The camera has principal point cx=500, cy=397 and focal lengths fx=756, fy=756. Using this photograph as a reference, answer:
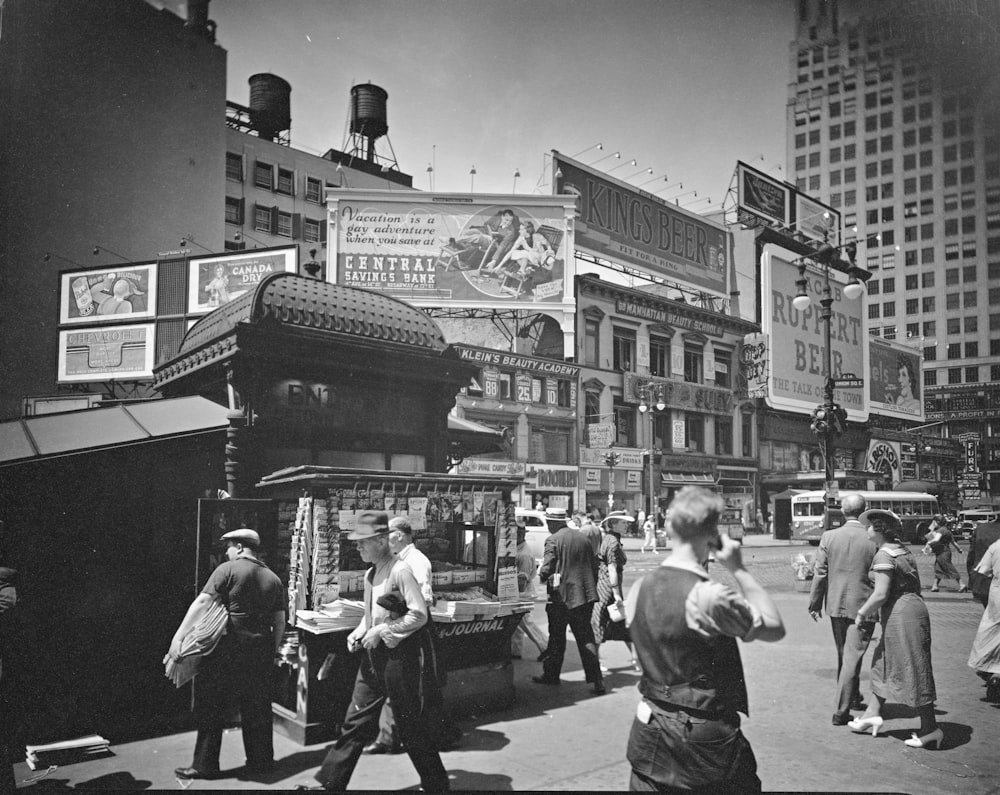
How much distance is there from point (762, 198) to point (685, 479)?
20.4 m

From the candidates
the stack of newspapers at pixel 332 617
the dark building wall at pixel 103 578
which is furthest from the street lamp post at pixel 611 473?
the stack of newspapers at pixel 332 617

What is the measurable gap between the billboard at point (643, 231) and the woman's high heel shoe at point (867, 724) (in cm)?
3138

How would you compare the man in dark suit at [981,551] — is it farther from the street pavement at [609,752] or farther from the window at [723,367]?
the window at [723,367]

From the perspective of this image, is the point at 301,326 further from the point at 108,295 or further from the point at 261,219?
the point at 261,219

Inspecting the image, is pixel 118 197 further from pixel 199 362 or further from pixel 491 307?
pixel 491 307

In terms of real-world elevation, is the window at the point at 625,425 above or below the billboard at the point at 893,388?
→ below

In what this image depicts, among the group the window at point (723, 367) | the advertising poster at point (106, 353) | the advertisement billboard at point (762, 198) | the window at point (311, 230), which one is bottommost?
the advertising poster at point (106, 353)

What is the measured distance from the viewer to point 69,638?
6332 mm

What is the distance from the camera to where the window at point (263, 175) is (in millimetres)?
25080

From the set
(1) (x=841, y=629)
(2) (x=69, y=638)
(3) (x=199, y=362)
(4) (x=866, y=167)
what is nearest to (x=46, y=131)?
(3) (x=199, y=362)

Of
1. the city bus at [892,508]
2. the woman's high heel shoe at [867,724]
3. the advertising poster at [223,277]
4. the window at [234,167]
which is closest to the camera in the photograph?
the woman's high heel shoe at [867,724]

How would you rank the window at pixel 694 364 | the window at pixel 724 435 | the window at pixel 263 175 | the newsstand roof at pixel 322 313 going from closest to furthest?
the newsstand roof at pixel 322 313 < the window at pixel 263 175 < the window at pixel 694 364 < the window at pixel 724 435

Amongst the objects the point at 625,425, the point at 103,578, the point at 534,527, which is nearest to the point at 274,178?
the point at 534,527

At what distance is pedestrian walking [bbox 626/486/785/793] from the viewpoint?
9.90ft
